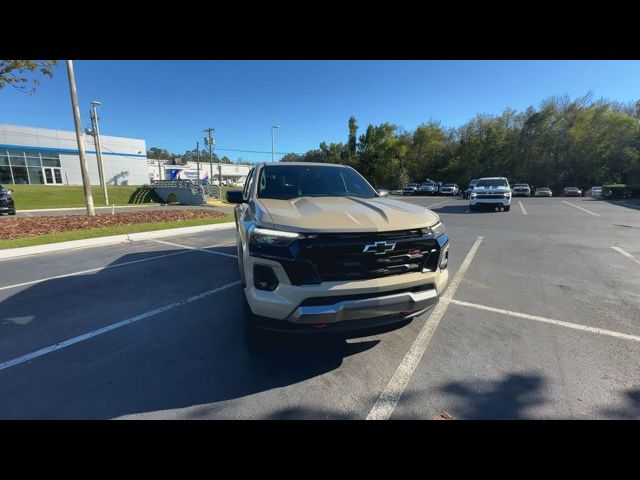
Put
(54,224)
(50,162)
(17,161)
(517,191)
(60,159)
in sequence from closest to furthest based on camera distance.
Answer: (54,224) < (17,161) < (517,191) < (50,162) < (60,159)

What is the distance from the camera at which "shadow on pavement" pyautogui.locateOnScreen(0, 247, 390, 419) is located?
2375mm

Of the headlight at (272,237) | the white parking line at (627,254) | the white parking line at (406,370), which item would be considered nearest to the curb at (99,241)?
the headlight at (272,237)

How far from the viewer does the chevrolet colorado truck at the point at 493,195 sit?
54.0 feet

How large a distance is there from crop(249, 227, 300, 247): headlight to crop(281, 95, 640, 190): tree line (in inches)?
2011

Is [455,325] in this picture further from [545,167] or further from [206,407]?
[545,167]

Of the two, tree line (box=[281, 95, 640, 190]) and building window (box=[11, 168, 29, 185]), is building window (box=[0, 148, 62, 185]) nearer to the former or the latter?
building window (box=[11, 168, 29, 185])

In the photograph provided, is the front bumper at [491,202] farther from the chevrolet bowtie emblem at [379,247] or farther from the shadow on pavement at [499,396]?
the chevrolet bowtie emblem at [379,247]

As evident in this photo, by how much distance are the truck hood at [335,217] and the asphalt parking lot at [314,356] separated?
1373 mm

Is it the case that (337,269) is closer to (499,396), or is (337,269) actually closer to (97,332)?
(499,396)

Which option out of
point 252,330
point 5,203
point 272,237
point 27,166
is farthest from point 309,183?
point 27,166

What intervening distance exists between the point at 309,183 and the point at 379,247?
192 cm

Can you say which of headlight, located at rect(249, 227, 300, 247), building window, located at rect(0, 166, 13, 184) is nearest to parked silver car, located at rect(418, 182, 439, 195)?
headlight, located at rect(249, 227, 300, 247)

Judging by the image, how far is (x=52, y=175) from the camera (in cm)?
3912
